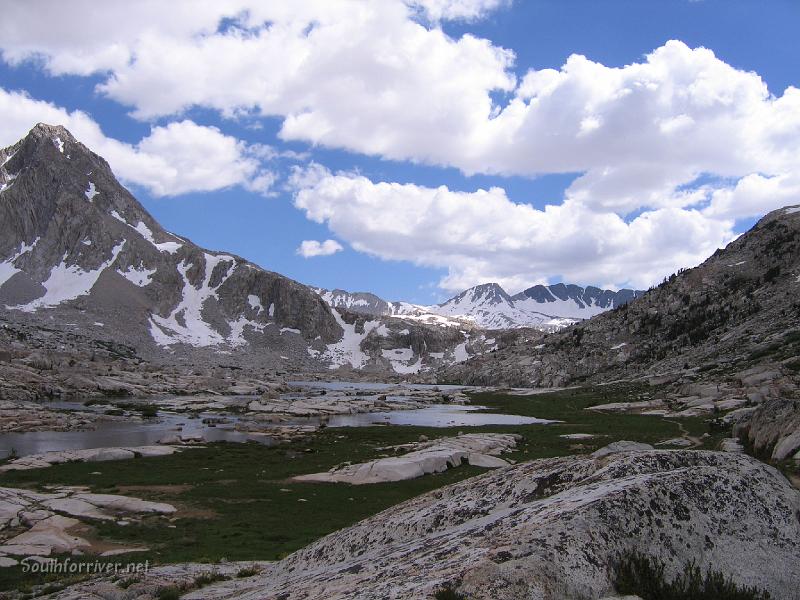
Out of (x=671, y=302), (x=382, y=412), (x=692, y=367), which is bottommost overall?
(x=382, y=412)

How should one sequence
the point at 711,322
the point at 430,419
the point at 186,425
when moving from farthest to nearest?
the point at 711,322, the point at 430,419, the point at 186,425

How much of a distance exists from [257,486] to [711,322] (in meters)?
149

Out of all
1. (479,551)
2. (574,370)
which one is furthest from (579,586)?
(574,370)

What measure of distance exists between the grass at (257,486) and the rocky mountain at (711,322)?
183 ft

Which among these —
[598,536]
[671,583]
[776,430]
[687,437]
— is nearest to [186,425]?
[687,437]

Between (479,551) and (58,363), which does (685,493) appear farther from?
(58,363)

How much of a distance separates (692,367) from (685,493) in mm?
131538

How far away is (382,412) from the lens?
385 ft

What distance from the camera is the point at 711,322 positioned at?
15225cm

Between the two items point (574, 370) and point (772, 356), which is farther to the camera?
point (574, 370)

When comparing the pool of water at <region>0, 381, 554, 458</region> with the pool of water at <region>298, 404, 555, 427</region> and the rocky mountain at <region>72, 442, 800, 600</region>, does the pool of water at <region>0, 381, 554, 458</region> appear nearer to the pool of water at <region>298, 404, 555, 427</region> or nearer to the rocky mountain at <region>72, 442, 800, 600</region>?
the pool of water at <region>298, 404, 555, 427</region>

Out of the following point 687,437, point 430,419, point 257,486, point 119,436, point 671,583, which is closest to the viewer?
point 671,583

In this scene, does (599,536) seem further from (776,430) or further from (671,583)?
(776,430)

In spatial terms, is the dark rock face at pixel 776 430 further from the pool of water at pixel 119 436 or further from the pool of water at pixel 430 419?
the pool of water at pixel 430 419
